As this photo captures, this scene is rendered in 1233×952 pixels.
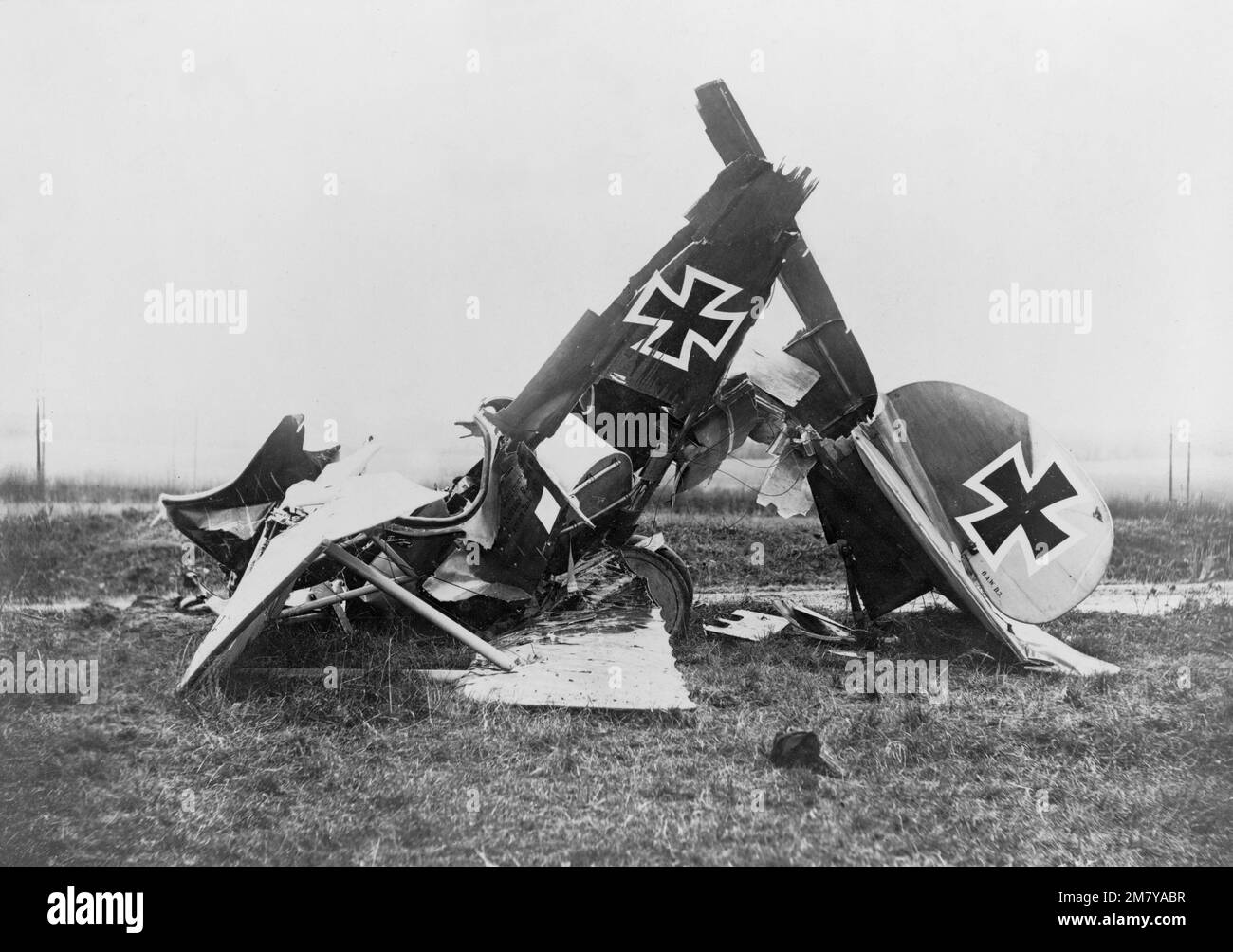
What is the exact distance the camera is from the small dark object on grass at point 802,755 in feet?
12.6

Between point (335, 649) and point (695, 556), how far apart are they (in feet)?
12.0

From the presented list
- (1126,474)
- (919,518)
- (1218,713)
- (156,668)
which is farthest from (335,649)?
(1126,474)

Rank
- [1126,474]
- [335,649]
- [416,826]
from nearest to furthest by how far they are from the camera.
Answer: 1. [416,826]
2. [335,649]
3. [1126,474]

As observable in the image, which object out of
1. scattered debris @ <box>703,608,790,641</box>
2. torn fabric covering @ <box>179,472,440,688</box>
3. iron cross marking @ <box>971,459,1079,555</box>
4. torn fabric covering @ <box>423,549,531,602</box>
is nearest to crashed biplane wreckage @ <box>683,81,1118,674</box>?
iron cross marking @ <box>971,459,1079,555</box>

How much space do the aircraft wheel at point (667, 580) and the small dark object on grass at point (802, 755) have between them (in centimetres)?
173

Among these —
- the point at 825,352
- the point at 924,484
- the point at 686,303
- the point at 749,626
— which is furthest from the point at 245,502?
the point at 924,484

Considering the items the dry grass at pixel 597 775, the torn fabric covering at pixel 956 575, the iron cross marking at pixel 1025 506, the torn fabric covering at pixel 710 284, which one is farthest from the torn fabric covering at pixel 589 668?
the iron cross marking at pixel 1025 506

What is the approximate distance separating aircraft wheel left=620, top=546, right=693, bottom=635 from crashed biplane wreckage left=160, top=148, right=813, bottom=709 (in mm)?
330

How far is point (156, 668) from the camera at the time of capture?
464cm

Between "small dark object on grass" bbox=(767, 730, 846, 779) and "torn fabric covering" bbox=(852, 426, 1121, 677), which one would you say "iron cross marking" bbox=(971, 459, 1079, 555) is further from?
"small dark object on grass" bbox=(767, 730, 846, 779)

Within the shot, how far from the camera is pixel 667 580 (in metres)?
5.60

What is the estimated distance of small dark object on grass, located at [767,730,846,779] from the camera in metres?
3.84

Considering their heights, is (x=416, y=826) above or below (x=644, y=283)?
below
